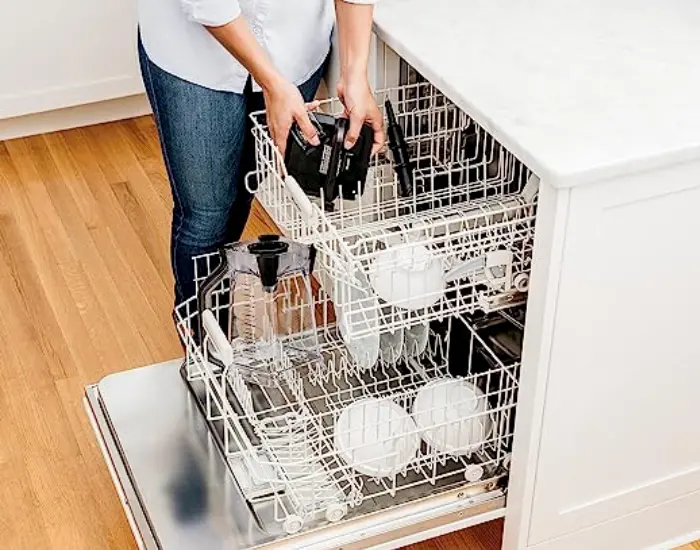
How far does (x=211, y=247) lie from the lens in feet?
5.95

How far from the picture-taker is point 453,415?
1.55 m

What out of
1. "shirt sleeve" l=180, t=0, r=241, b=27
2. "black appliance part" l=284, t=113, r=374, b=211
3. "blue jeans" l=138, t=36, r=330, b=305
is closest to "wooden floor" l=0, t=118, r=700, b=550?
"blue jeans" l=138, t=36, r=330, b=305

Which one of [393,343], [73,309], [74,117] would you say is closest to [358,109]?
[393,343]

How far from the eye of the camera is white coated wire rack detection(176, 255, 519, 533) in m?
1.48

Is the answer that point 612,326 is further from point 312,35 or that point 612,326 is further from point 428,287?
point 312,35

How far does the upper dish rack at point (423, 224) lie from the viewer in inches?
53.1

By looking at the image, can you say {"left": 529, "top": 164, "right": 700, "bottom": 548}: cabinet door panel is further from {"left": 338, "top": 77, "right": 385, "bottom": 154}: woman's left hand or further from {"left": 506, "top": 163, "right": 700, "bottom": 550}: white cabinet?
{"left": 338, "top": 77, "right": 385, "bottom": 154}: woman's left hand

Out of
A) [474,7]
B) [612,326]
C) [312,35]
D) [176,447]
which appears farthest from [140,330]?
[612,326]

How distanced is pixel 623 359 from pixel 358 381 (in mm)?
Answer: 459

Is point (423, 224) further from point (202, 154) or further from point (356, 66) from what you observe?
point (202, 154)

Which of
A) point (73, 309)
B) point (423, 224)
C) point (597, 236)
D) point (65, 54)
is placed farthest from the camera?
point (65, 54)

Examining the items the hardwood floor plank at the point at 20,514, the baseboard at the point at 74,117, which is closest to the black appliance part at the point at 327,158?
the hardwood floor plank at the point at 20,514

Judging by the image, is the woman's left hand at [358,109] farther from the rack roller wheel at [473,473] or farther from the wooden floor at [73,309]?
the wooden floor at [73,309]

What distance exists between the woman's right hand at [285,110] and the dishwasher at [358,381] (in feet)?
0.11
